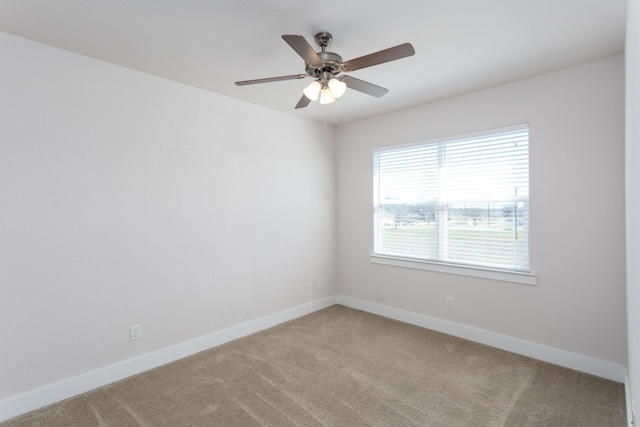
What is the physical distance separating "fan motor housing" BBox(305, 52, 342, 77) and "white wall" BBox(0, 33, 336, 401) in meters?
1.57

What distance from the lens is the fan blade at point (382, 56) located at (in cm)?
181

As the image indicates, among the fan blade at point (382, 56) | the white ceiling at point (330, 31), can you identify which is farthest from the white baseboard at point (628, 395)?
the fan blade at point (382, 56)

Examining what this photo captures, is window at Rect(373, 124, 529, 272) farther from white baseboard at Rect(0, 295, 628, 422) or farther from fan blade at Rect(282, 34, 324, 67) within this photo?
fan blade at Rect(282, 34, 324, 67)

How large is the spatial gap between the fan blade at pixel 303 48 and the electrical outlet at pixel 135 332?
8.40ft

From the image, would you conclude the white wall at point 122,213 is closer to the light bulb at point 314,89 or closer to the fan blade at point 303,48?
the light bulb at point 314,89

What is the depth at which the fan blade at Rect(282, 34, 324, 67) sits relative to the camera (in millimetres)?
1693

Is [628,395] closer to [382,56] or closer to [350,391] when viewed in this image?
[350,391]

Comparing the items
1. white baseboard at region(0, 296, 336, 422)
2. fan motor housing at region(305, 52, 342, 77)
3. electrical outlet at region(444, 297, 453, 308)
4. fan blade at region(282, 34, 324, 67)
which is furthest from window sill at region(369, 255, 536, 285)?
fan blade at region(282, 34, 324, 67)

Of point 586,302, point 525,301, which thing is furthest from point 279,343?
point 586,302

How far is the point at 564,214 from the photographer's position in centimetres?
287

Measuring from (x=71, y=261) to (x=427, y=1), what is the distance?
3.03 meters

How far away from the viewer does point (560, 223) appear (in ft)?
9.48

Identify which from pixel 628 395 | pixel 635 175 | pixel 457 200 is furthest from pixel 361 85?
pixel 628 395

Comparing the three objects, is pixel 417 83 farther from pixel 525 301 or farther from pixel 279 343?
pixel 279 343
